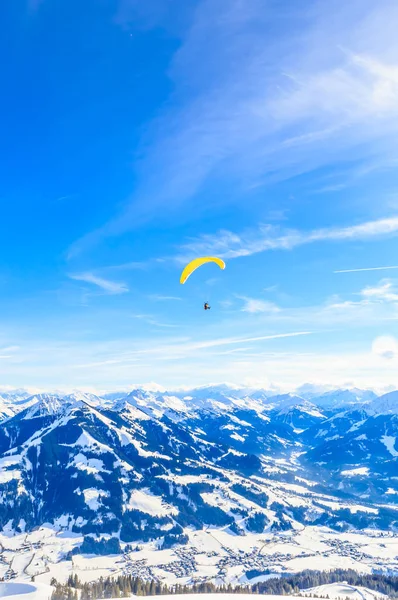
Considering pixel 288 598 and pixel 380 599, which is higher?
pixel 288 598

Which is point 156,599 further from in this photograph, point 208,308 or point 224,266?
point 224,266

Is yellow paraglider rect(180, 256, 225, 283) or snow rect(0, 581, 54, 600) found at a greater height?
yellow paraglider rect(180, 256, 225, 283)

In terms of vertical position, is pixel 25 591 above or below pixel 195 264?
below

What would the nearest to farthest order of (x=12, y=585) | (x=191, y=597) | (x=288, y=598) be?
1. (x=191, y=597)
2. (x=288, y=598)
3. (x=12, y=585)

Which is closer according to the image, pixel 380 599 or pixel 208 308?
pixel 208 308

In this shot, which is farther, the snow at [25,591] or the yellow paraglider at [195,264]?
the snow at [25,591]

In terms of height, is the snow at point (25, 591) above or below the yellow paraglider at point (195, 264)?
below

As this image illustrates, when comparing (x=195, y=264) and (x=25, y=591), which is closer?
(x=195, y=264)

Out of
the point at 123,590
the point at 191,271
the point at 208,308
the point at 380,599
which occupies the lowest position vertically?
the point at 380,599

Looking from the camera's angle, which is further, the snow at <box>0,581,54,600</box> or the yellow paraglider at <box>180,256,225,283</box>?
the snow at <box>0,581,54,600</box>

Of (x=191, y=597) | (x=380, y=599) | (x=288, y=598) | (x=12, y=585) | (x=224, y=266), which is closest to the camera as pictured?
(x=224, y=266)

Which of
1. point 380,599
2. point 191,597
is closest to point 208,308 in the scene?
point 191,597
